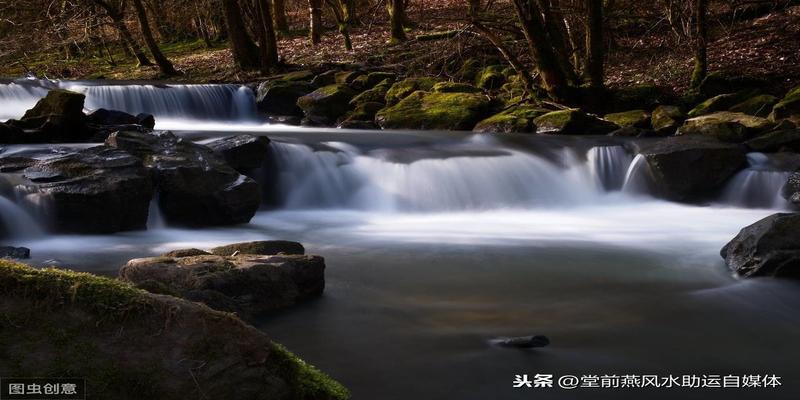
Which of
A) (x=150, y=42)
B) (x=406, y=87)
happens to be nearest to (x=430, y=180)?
(x=406, y=87)

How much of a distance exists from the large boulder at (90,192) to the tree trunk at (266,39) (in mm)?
12382

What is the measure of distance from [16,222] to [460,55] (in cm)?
1005

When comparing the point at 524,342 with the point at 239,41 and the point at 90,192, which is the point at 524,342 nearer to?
the point at 90,192

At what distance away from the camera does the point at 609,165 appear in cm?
1309

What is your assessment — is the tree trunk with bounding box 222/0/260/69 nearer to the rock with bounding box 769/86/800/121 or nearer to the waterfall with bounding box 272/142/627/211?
the waterfall with bounding box 272/142/627/211

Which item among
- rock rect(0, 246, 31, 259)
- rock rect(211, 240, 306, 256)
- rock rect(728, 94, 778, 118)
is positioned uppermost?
rock rect(728, 94, 778, 118)

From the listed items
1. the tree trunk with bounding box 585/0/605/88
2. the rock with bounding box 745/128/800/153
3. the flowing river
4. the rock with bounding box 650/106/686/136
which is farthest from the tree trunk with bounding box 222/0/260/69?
the rock with bounding box 745/128/800/153

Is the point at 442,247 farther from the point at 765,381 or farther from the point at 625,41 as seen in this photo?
the point at 625,41

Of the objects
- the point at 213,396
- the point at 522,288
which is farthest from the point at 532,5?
the point at 213,396

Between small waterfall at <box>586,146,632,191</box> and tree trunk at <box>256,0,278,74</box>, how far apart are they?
1136 cm

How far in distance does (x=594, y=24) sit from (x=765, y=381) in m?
12.3

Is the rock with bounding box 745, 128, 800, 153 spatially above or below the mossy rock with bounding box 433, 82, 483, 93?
below

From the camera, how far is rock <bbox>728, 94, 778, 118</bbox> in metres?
14.4

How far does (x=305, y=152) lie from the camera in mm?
12906
